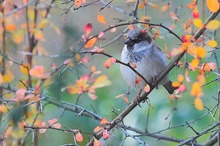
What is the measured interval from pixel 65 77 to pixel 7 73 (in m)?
0.46

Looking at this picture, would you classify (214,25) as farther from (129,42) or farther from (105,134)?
(129,42)

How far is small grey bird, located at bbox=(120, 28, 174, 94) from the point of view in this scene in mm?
2117

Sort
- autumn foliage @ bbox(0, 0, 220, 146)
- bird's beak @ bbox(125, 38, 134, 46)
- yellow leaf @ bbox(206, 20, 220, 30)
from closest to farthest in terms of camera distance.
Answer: yellow leaf @ bbox(206, 20, 220, 30), autumn foliage @ bbox(0, 0, 220, 146), bird's beak @ bbox(125, 38, 134, 46)

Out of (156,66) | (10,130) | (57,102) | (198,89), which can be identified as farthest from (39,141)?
(198,89)

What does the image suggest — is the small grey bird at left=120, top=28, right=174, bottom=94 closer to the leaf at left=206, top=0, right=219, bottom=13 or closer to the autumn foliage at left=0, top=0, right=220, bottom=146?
the autumn foliage at left=0, top=0, right=220, bottom=146

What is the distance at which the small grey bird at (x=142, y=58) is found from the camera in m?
2.12

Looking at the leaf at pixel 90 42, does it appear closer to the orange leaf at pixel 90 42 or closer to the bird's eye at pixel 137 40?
the orange leaf at pixel 90 42

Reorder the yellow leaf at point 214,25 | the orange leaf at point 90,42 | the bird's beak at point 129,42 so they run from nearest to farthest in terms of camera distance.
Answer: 1. the yellow leaf at point 214,25
2. the orange leaf at point 90,42
3. the bird's beak at point 129,42

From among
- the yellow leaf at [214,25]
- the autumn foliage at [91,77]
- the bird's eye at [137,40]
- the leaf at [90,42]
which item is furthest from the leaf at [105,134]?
the bird's eye at [137,40]

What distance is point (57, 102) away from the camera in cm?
206

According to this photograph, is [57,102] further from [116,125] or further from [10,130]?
[116,125]

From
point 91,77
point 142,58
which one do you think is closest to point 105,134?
point 91,77

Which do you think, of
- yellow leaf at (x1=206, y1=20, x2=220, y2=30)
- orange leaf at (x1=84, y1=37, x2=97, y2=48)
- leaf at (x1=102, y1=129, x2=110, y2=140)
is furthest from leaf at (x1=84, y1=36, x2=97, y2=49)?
yellow leaf at (x1=206, y1=20, x2=220, y2=30)

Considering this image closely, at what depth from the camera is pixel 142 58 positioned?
7.08 feet
